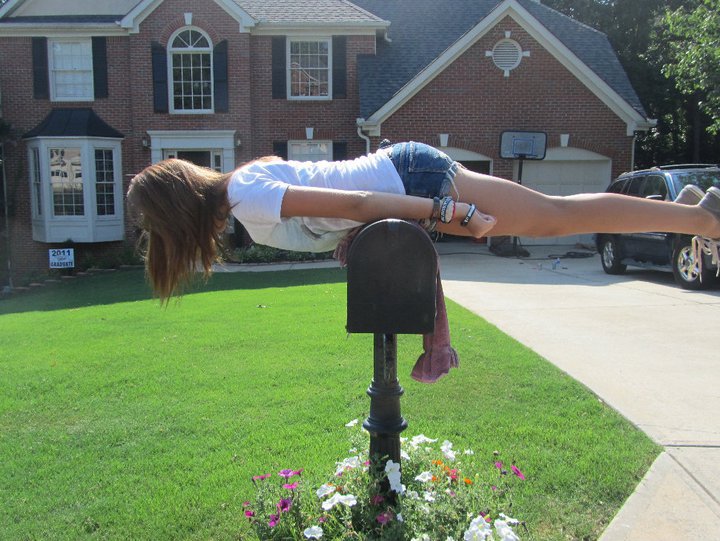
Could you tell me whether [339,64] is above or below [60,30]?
below

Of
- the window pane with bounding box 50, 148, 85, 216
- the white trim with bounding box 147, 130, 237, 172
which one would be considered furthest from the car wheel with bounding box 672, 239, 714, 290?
the window pane with bounding box 50, 148, 85, 216

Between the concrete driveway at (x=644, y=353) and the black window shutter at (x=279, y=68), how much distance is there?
7746mm

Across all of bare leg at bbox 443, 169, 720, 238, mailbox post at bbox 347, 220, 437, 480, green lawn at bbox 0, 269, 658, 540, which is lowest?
green lawn at bbox 0, 269, 658, 540

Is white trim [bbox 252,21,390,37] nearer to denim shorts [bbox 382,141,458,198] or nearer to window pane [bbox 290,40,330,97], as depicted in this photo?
window pane [bbox 290,40,330,97]

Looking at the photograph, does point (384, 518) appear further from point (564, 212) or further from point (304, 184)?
point (564, 212)

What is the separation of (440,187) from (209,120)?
15377mm

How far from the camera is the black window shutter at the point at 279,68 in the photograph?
16906 mm

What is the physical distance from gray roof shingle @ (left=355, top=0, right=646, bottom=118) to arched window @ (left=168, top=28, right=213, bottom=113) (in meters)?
3.96

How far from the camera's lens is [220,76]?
1677 centimetres

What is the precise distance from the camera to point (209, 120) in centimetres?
1695

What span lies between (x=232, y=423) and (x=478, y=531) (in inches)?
89.3

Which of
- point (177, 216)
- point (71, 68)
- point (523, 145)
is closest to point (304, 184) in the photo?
point (177, 216)

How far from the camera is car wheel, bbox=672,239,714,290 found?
29.4 ft

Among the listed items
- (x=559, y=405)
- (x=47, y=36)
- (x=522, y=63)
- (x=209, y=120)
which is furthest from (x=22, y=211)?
(x=559, y=405)
